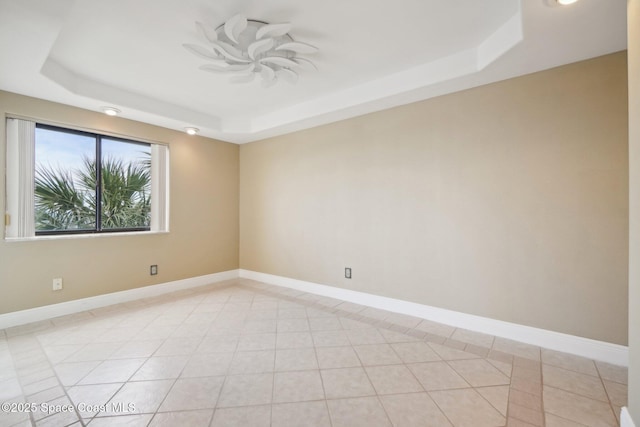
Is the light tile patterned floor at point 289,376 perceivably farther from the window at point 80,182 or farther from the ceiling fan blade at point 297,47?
the ceiling fan blade at point 297,47

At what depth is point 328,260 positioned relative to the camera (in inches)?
152

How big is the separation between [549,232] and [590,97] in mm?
1109

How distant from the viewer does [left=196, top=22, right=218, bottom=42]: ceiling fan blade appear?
1893mm

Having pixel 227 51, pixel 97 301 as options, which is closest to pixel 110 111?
pixel 227 51

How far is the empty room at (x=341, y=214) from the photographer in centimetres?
177

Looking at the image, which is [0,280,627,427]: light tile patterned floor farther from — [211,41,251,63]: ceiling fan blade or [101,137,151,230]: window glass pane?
[211,41,251,63]: ceiling fan blade

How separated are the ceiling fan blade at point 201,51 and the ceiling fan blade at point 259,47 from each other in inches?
11.7

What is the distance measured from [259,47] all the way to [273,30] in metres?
0.22

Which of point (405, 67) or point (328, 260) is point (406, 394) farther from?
point (405, 67)

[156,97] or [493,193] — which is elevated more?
[156,97]

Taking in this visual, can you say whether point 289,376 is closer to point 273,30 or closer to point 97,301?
point 273,30

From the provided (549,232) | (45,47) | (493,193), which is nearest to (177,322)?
(45,47)

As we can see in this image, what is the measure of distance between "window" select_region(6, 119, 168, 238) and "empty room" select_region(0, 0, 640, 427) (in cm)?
2

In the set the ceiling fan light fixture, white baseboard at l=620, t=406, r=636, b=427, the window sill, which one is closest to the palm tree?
the window sill
